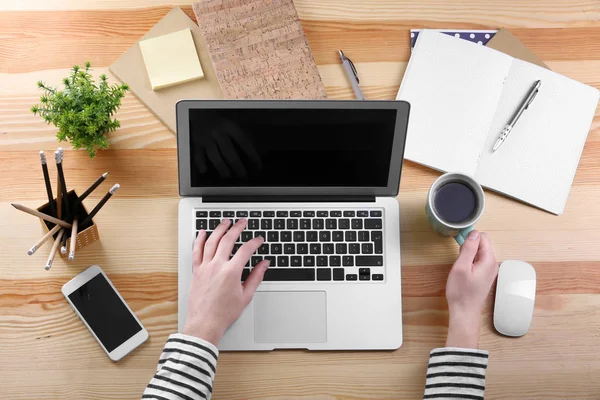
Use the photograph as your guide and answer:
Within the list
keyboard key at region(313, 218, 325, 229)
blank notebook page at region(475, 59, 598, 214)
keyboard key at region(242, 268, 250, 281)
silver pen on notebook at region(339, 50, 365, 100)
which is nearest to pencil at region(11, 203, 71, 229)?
keyboard key at region(242, 268, 250, 281)

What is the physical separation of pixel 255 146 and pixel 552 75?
1.88ft

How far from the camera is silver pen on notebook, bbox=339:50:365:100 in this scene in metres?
1.04

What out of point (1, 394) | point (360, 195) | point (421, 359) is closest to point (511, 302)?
point (421, 359)

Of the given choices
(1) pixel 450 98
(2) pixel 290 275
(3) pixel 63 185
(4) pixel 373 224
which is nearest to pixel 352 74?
(1) pixel 450 98

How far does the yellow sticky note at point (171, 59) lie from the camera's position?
102 cm

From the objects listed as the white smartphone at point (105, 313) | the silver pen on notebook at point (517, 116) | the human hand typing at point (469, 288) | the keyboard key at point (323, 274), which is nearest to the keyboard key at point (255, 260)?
the keyboard key at point (323, 274)

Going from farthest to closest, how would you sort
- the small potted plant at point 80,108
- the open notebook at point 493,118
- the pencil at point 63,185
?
1. the open notebook at point 493,118
2. the small potted plant at point 80,108
3. the pencil at point 63,185

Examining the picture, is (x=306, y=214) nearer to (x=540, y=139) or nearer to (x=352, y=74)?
(x=352, y=74)

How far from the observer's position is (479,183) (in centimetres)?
100

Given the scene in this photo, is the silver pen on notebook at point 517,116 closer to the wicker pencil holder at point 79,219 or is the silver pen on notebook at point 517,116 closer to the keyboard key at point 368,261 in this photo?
the keyboard key at point 368,261

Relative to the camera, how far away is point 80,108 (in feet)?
3.00

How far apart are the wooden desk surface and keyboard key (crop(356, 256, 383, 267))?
6 cm

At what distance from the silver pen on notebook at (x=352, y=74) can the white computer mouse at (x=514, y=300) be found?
400mm

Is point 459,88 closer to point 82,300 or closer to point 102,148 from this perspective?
point 102,148
